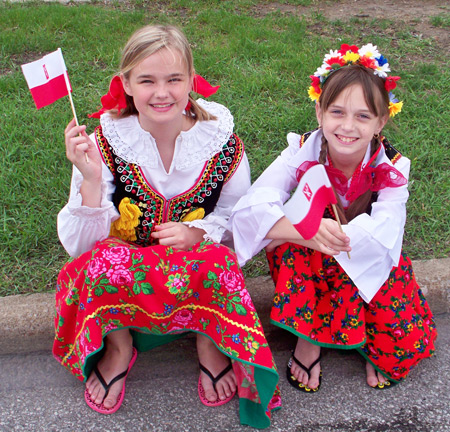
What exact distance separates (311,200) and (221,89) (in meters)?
1.96

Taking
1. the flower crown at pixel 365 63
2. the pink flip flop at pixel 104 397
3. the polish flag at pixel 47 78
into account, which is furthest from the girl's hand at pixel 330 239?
the polish flag at pixel 47 78

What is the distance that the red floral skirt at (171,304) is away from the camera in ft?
6.47

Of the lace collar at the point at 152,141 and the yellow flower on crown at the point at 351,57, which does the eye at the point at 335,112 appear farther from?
the lace collar at the point at 152,141

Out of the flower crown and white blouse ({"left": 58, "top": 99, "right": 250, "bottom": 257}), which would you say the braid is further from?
white blouse ({"left": 58, "top": 99, "right": 250, "bottom": 257})

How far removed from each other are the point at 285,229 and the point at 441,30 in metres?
3.34

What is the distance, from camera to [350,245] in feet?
6.83

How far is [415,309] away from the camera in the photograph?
7.36 ft

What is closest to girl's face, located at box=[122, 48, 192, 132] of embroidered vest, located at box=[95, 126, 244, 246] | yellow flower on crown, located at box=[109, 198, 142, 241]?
embroidered vest, located at box=[95, 126, 244, 246]

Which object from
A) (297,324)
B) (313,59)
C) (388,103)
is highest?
(388,103)

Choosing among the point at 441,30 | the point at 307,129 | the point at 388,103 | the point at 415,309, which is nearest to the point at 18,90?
the point at 307,129

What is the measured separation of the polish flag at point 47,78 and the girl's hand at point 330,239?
3.39 ft

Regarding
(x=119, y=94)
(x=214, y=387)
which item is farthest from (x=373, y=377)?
(x=119, y=94)

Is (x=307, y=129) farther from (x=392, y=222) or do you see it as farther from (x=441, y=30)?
(x=441, y=30)

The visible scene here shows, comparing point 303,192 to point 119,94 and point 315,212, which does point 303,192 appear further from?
point 119,94
